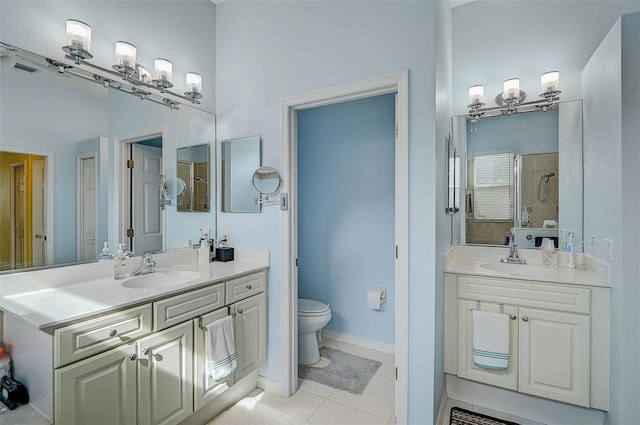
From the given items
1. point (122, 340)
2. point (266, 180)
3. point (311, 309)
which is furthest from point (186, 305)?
point (311, 309)

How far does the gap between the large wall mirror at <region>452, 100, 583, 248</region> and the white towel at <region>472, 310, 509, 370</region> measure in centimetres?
74

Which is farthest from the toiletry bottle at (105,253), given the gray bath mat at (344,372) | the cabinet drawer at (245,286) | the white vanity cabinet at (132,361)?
the gray bath mat at (344,372)

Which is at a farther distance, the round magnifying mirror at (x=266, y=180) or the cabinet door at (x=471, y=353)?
the round magnifying mirror at (x=266, y=180)

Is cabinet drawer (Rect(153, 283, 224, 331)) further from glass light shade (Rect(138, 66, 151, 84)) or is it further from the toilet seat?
glass light shade (Rect(138, 66, 151, 84))

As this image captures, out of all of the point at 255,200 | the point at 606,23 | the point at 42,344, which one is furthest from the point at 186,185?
the point at 606,23

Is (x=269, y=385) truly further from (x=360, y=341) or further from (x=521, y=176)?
(x=521, y=176)

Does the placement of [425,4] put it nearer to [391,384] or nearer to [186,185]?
[186,185]

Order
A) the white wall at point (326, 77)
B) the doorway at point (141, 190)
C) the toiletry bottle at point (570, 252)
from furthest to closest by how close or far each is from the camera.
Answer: the toiletry bottle at point (570, 252)
the doorway at point (141, 190)
the white wall at point (326, 77)

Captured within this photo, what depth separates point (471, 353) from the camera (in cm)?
199

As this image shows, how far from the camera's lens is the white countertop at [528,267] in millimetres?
1803

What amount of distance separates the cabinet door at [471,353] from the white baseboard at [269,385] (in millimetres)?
1239

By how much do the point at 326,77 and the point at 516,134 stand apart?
1550 mm

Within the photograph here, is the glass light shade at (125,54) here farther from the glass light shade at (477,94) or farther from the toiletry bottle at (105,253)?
the glass light shade at (477,94)

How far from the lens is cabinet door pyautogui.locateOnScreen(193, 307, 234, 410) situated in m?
1.69
